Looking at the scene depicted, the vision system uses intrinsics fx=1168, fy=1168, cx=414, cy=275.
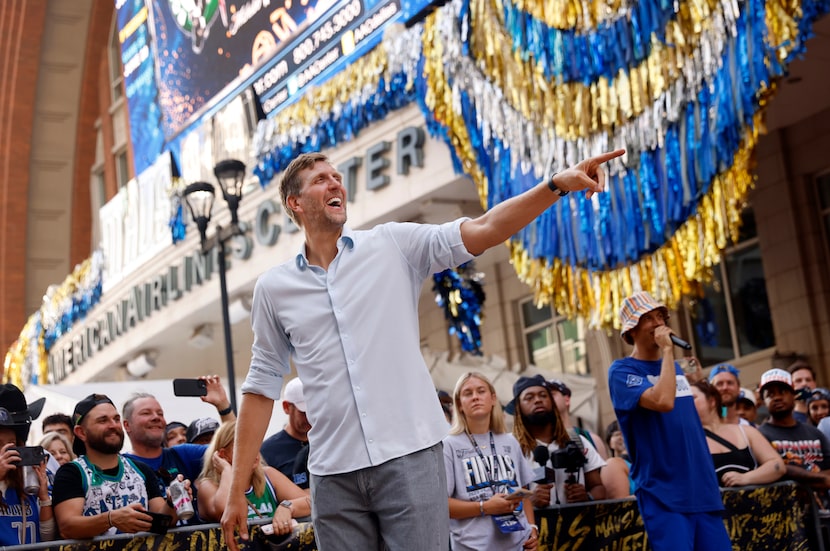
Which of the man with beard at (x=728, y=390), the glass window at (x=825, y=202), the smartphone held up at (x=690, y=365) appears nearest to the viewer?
the smartphone held up at (x=690, y=365)

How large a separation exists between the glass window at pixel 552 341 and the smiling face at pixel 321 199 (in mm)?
13547

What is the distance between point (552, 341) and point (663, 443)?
12.4 metres

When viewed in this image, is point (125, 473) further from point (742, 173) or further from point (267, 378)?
point (742, 173)

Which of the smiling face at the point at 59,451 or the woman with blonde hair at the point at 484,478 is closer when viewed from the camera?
the woman with blonde hair at the point at 484,478

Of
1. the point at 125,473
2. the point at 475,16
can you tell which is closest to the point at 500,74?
the point at 475,16

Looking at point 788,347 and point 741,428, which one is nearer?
point 741,428

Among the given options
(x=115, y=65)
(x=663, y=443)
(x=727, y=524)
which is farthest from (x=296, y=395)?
(x=115, y=65)

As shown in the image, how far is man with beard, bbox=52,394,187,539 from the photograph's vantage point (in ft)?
16.8

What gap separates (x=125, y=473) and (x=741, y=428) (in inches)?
142

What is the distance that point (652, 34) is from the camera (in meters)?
10.3

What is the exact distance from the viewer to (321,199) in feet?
11.4

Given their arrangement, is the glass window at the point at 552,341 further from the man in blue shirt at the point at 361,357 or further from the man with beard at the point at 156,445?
the man in blue shirt at the point at 361,357

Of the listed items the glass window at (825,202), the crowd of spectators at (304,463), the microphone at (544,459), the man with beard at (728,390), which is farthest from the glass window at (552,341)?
the microphone at (544,459)

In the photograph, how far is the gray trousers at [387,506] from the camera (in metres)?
3.22
